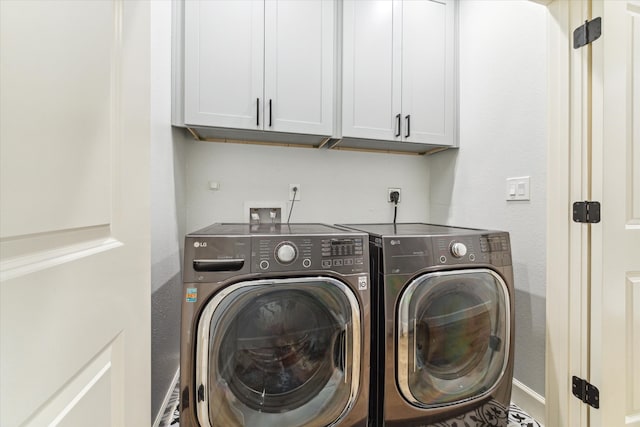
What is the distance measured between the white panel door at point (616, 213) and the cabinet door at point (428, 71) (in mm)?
748

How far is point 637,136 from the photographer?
1188 millimetres

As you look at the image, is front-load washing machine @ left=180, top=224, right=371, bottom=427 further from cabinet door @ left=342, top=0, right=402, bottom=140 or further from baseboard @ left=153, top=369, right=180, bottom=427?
cabinet door @ left=342, top=0, right=402, bottom=140

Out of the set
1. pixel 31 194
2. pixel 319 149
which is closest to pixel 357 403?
pixel 31 194

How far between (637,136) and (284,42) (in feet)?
5.80

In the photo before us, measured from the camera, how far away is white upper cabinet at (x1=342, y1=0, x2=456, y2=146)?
5.41 ft

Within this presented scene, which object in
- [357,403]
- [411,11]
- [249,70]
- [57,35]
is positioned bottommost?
[357,403]

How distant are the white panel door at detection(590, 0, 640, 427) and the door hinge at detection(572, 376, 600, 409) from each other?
0.06 ft

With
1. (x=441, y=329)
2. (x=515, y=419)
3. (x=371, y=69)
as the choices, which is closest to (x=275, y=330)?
(x=441, y=329)

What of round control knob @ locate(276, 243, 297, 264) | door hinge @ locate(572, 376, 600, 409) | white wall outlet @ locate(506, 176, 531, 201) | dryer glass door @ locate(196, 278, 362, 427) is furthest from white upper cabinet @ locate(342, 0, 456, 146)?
door hinge @ locate(572, 376, 600, 409)

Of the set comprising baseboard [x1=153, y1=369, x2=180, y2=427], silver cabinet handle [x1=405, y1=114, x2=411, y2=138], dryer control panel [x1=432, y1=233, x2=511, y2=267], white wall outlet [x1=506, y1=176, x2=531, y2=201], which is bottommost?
baseboard [x1=153, y1=369, x2=180, y2=427]

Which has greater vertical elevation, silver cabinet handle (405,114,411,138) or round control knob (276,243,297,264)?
silver cabinet handle (405,114,411,138)

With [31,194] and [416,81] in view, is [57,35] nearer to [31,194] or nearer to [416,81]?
[31,194]

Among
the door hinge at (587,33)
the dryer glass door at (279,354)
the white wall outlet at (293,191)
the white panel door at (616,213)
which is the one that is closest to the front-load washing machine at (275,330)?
the dryer glass door at (279,354)

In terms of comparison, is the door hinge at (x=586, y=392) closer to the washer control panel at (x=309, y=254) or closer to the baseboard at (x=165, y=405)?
the washer control panel at (x=309, y=254)
